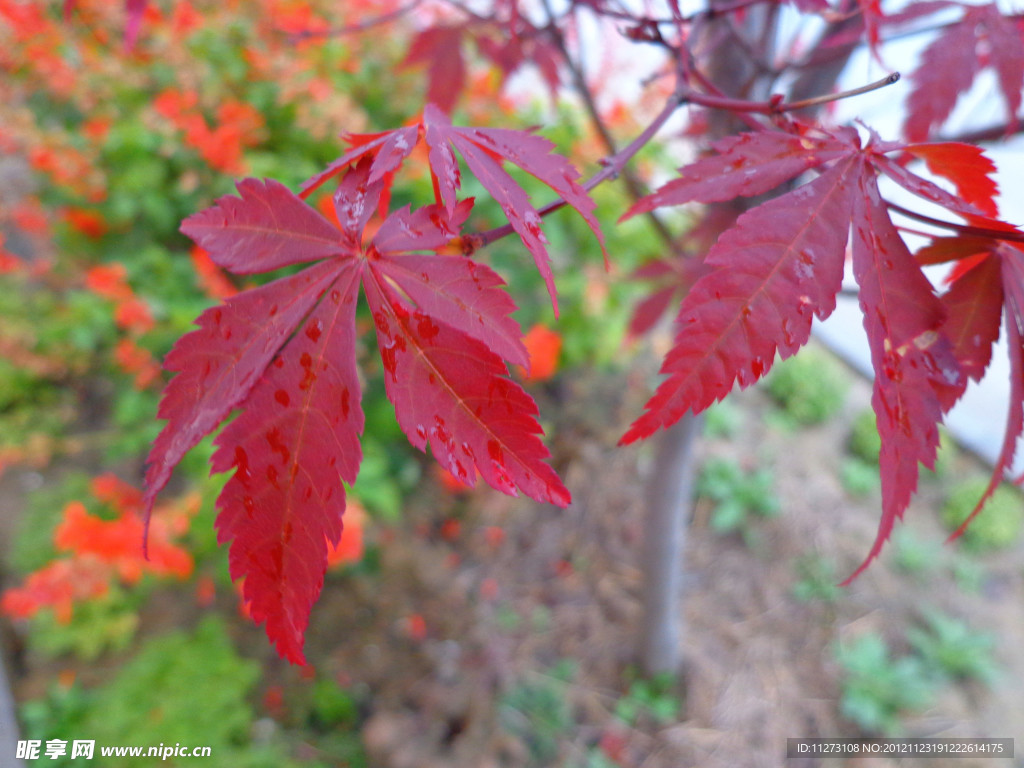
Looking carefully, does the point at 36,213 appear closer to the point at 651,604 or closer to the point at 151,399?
the point at 151,399

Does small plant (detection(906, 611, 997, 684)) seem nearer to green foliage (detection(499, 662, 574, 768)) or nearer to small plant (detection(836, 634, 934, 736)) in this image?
small plant (detection(836, 634, 934, 736))

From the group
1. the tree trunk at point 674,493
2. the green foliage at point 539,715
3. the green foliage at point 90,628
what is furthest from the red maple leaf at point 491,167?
the green foliage at point 90,628

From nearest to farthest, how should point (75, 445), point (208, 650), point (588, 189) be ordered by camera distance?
1. point (588, 189)
2. point (208, 650)
3. point (75, 445)

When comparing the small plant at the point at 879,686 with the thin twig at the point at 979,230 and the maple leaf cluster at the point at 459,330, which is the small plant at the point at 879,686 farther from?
the thin twig at the point at 979,230

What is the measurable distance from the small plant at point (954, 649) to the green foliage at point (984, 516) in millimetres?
389

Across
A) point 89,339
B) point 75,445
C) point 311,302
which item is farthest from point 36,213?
point 311,302

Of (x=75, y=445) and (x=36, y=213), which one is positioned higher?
(x=36, y=213)

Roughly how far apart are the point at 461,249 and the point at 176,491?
94.4 inches

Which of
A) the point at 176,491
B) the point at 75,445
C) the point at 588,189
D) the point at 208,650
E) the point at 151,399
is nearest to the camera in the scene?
the point at 588,189

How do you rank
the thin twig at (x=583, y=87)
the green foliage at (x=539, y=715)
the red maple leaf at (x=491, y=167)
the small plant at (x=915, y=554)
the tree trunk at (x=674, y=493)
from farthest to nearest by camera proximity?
the small plant at (x=915, y=554)
the green foliage at (x=539, y=715)
the tree trunk at (x=674, y=493)
the thin twig at (x=583, y=87)
the red maple leaf at (x=491, y=167)

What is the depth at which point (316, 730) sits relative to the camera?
5.40 feet

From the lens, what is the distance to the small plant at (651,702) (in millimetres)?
1663

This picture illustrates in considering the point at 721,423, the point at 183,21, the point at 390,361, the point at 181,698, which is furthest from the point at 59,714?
the point at 721,423

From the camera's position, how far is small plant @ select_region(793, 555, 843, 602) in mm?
1970
